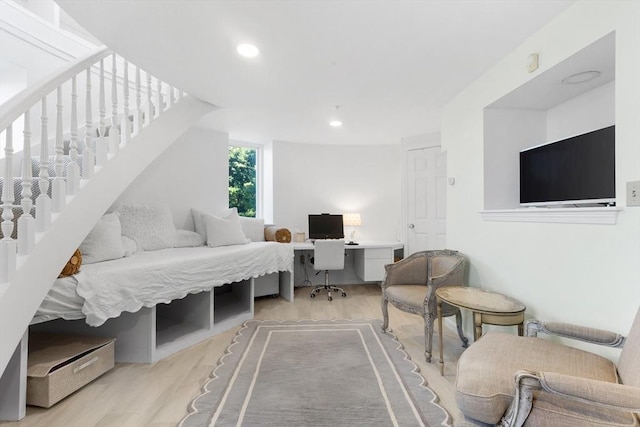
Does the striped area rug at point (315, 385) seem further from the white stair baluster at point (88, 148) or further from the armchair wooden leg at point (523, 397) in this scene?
the white stair baluster at point (88, 148)

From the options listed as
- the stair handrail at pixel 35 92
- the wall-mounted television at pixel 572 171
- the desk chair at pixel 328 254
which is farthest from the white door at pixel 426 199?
the stair handrail at pixel 35 92

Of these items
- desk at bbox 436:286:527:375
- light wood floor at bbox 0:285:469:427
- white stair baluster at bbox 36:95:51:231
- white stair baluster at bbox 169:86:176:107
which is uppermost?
white stair baluster at bbox 169:86:176:107

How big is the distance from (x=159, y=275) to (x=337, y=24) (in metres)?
2.17

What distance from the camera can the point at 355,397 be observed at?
1.87m

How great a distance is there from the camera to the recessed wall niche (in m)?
1.96

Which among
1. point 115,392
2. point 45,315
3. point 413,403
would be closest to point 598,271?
point 413,403

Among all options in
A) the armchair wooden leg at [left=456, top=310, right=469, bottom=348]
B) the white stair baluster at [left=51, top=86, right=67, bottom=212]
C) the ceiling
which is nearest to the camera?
the ceiling

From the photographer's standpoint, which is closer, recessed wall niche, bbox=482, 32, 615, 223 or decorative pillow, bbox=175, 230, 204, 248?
recessed wall niche, bbox=482, 32, 615, 223

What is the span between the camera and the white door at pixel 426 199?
4348 mm

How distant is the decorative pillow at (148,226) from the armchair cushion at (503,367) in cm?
296

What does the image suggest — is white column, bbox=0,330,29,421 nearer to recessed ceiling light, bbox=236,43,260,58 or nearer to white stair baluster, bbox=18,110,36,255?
white stair baluster, bbox=18,110,36,255

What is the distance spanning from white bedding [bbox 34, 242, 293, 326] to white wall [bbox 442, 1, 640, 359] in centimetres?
226

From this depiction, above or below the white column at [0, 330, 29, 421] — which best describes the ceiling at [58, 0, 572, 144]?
above

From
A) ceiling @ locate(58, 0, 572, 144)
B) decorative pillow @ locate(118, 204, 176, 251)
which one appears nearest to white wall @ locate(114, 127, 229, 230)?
decorative pillow @ locate(118, 204, 176, 251)
